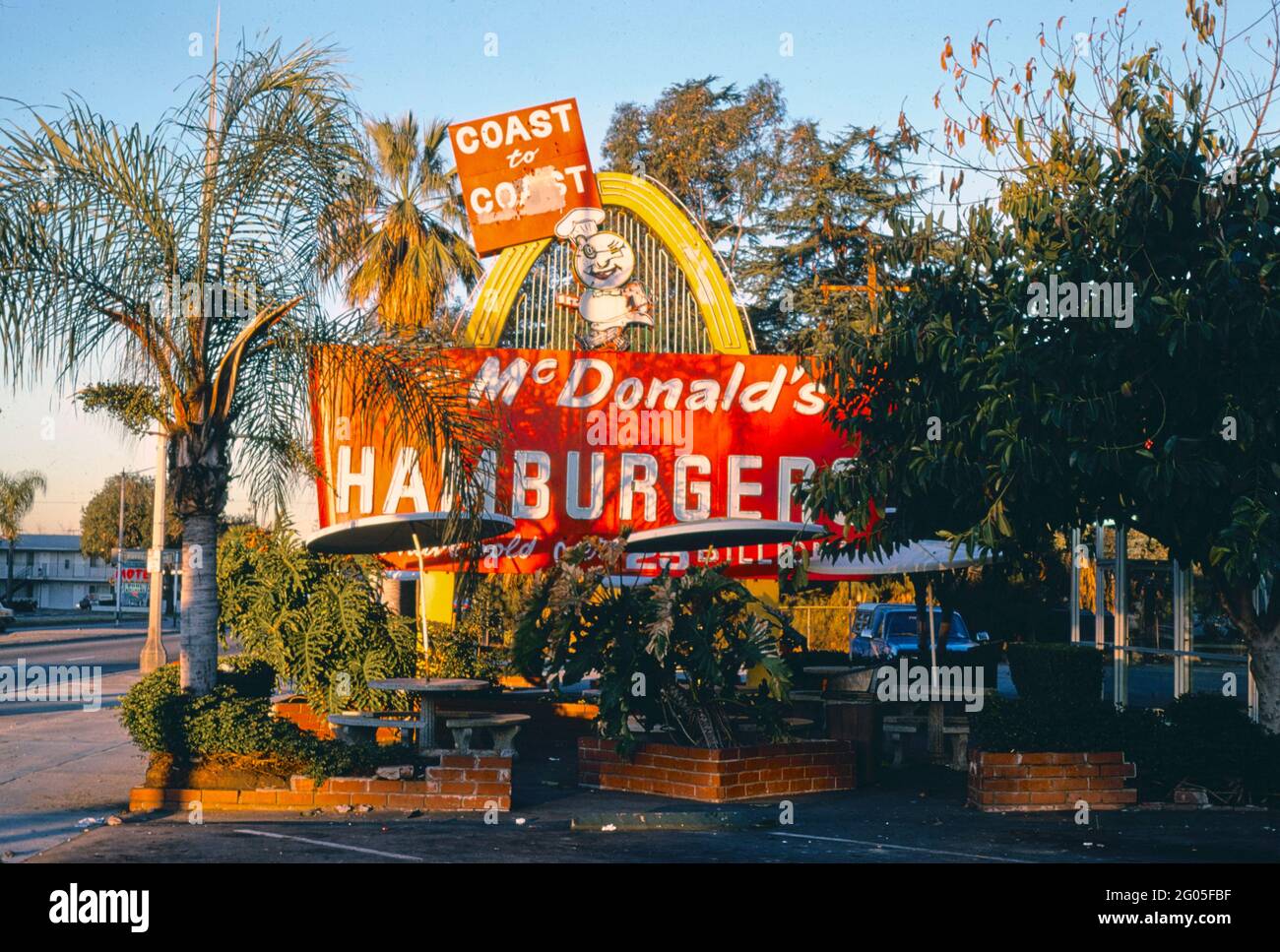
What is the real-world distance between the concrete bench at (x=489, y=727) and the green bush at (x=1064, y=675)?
4.82m

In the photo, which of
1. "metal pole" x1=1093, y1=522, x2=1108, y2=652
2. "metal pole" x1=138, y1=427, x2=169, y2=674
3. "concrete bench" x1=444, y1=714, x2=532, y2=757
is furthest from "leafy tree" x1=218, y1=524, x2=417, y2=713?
"metal pole" x1=138, y1=427, x2=169, y2=674

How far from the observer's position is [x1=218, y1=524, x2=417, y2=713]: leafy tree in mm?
14664

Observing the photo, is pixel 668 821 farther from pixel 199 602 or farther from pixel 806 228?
pixel 806 228

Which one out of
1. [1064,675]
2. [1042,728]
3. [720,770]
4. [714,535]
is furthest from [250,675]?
[1064,675]

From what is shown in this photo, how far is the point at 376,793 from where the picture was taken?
1116 centimetres

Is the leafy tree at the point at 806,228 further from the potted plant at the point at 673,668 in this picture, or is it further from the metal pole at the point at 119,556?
the metal pole at the point at 119,556

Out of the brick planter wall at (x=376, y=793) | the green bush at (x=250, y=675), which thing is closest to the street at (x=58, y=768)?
the brick planter wall at (x=376, y=793)

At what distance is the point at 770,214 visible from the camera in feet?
134

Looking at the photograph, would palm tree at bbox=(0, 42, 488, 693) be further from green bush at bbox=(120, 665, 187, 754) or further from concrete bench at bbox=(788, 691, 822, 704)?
concrete bench at bbox=(788, 691, 822, 704)

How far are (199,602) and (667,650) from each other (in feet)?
12.7

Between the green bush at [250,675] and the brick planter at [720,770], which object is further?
the green bush at [250,675]

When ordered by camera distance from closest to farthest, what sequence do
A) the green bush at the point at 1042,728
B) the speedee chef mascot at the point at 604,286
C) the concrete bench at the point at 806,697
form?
the green bush at the point at 1042,728 < the concrete bench at the point at 806,697 < the speedee chef mascot at the point at 604,286

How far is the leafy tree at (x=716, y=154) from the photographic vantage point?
4150 cm
